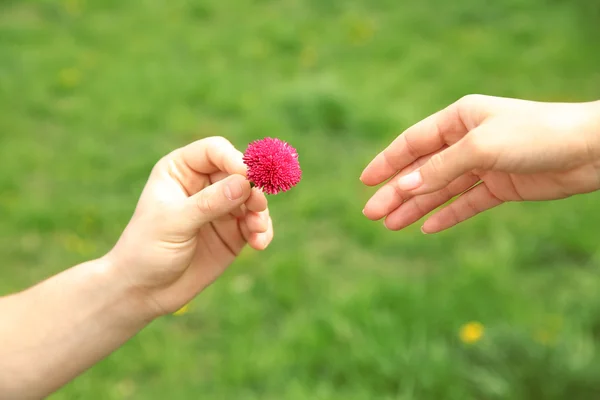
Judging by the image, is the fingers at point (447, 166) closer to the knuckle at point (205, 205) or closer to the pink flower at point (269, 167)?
the pink flower at point (269, 167)

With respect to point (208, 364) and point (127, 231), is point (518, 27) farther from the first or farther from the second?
point (127, 231)

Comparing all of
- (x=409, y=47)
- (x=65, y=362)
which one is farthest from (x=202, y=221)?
(x=409, y=47)

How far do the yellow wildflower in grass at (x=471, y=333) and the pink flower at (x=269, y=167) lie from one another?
1190 millimetres

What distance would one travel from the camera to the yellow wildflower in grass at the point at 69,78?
3606mm

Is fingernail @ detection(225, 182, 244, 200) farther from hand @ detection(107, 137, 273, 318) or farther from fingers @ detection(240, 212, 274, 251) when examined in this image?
fingers @ detection(240, 212, 274, 251)

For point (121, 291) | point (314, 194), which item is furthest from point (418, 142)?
point (314, 194)

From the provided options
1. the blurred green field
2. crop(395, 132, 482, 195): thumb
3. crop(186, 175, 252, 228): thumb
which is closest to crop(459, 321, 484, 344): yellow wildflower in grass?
the blurred green field

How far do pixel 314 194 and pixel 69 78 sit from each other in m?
1.56

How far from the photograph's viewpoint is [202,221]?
1320mm

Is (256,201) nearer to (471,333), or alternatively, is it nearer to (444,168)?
(444,168)

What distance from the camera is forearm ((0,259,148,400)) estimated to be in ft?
4.72

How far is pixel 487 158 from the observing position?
121 cm

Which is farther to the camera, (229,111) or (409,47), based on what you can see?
(409,47)

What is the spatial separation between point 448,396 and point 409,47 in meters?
2.30
